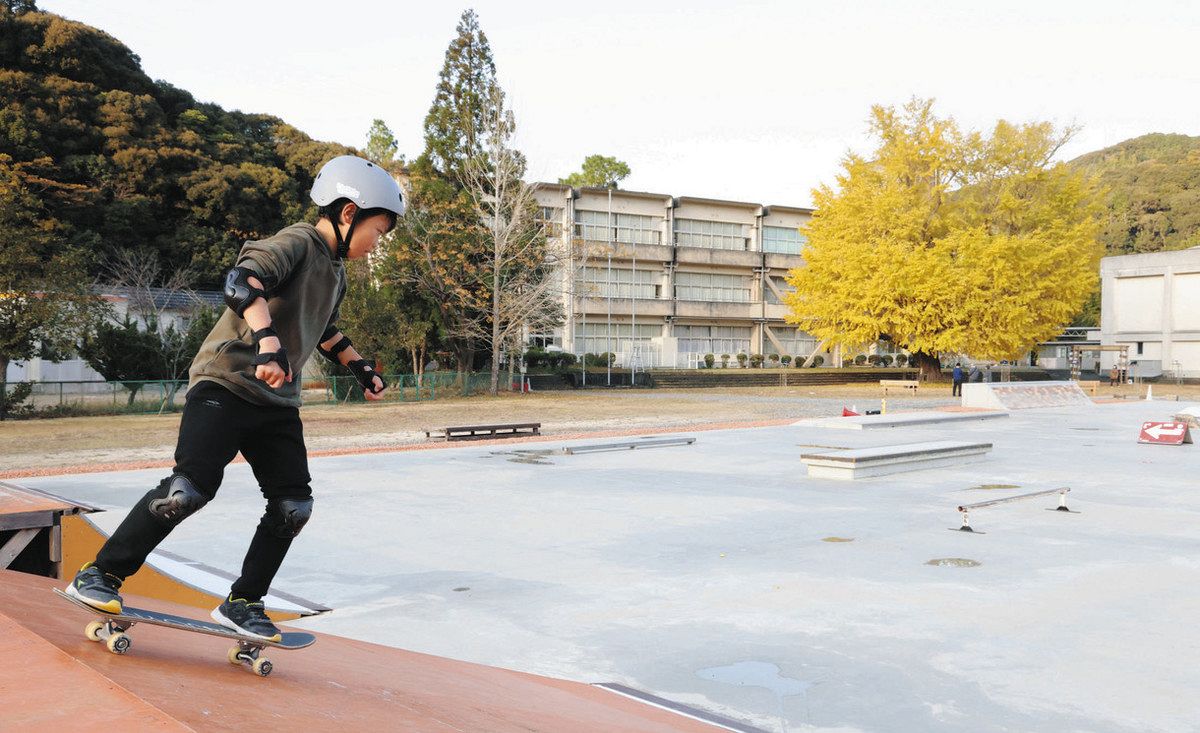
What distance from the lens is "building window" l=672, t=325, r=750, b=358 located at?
64.1m

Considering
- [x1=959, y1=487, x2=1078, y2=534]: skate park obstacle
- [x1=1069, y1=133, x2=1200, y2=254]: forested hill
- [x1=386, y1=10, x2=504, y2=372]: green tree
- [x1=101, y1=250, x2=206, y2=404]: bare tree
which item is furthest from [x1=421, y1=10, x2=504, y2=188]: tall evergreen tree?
[x1=1069, y1=133, x2=1200, y2=254]: forested hill

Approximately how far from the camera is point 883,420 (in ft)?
63.9

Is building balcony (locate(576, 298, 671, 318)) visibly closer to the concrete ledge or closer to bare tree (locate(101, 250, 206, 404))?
bare tree (locate(101, 250, 206, 404))

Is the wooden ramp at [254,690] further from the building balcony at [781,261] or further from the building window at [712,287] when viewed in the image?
the building balcony at [781,261]

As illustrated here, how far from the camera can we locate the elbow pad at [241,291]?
3.03 meters

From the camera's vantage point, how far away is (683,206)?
63.5 m

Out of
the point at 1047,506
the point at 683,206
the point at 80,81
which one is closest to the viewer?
the point at 1047,506

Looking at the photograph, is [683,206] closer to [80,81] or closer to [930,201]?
[930,201]

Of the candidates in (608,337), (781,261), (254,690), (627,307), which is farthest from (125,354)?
(781,261)

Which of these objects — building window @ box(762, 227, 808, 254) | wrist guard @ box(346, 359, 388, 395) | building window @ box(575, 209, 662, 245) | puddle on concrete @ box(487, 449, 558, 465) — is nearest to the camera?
wrist guard @ box(346, 359, 388, 395)

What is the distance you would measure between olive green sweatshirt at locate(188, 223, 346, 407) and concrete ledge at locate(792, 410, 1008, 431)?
56.3 feet

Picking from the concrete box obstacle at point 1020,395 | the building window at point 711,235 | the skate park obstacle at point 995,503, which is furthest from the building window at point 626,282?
the skate park obstacle at point 995,503

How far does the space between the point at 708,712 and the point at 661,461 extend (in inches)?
393

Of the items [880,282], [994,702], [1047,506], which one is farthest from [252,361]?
[880,282]
